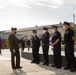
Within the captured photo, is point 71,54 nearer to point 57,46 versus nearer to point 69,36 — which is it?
point 69,36

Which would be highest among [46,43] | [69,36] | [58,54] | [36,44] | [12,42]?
[69,36]

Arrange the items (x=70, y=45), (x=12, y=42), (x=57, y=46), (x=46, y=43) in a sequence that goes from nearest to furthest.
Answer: (x=70, y=45), (x=57, y=46), (x=12, y=42), (x=46, y=43)

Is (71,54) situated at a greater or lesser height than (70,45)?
lesser

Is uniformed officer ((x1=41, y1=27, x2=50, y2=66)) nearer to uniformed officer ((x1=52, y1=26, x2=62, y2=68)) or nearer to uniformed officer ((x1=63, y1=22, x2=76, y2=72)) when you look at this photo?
uniformed officer ((x1=52, y1=26, x2=62, y2=68))

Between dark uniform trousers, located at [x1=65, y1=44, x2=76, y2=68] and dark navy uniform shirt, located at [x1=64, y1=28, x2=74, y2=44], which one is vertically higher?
dark navy uniform shirt, located at [x1=64, y1=28, x2=74, y2=44]

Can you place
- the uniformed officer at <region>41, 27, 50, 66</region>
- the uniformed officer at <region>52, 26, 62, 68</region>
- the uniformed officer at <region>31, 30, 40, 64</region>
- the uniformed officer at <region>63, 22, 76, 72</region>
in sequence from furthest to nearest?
the uniformed officer at <region>31, 30, 40, 64</region>
the uniformed officer at <region>41, 27, 50, 66</region>
the uniformed officer at <region>52, 26, 62, 68</region>
the uniformed officer at <region>63, 22, 76, 72</region>

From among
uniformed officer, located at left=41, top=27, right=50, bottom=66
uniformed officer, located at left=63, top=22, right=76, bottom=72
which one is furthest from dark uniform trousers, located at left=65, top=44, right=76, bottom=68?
uniformed officer, located at left=41, top=27, right=50, bottom=66

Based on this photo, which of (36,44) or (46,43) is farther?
(36,44)

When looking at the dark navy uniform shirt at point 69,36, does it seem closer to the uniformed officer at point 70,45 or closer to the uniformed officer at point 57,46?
the uniformed officer at point 70,45

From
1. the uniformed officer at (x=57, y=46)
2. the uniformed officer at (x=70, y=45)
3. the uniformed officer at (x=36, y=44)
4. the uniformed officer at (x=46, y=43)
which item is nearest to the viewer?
the uniformed officer at (x=70, y=45)

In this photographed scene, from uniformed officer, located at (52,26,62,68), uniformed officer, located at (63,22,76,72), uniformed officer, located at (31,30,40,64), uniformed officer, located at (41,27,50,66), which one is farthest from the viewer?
uniformed officer, located at (31,30,40,64)

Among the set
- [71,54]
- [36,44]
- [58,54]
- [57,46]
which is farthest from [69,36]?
[36,44]


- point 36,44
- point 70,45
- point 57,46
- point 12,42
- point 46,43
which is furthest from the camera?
point 36,44

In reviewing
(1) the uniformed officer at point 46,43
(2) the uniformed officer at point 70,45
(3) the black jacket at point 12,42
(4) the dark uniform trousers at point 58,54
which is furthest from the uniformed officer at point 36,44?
(2) the uniformed officer at point 70,45
